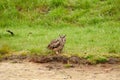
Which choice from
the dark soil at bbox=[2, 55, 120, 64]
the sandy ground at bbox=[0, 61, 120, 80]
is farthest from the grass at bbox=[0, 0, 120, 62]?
the sandy ground at bbox=[0, 61, 120, 80]

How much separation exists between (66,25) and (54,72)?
5722mm

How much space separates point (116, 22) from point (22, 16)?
356 cm

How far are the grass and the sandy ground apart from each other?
0.57 m

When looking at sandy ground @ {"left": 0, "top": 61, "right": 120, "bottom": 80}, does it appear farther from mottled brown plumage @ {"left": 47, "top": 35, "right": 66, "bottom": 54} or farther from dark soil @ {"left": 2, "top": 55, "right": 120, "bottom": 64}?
mottled brown plumage @ {"left": 47, "top": 35, "right": 66, "bottom": 54}

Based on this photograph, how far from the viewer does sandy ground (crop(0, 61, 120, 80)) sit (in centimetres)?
866

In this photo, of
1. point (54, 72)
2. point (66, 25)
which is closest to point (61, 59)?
point (54, 72)

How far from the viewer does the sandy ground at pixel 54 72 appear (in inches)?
341

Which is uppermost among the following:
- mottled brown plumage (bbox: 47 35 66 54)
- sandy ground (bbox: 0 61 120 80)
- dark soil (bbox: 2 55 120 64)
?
mottled brown plumage (bbox: 47 35 66 54)

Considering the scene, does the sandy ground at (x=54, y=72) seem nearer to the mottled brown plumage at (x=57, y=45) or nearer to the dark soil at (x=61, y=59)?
the dark soil at (x=61, y=59)

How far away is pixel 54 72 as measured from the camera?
9.09 metres

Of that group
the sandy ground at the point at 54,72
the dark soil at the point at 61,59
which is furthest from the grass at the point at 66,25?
the sandy ground at the point at 54,72

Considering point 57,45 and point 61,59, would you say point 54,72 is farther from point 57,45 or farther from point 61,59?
point 57,45

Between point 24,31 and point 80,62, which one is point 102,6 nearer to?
point 24,31

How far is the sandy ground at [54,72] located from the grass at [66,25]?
566mm
